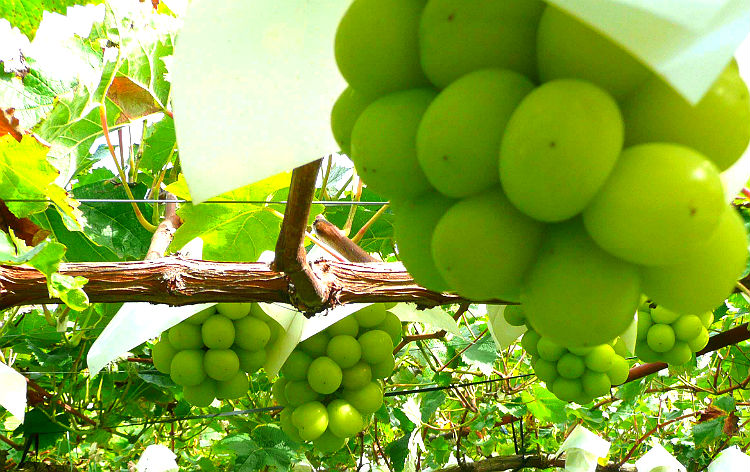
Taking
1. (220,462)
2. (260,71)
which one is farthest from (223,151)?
(220,462)

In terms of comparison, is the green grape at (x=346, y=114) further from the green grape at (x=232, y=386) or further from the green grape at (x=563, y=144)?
the green grape at (x=232, y=386)

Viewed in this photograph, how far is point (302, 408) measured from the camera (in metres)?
1.17

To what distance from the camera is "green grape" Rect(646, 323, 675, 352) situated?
1.36m

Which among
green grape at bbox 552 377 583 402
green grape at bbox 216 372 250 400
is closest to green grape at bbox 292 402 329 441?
green grape at bbox 216 372 250 400

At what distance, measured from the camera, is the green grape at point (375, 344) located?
1.15 m

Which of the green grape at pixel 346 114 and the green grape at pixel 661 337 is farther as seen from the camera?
the green grape at pixel 661 337

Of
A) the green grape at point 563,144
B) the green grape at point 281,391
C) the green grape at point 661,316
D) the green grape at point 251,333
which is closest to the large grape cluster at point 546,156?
the green grape at point 563,144

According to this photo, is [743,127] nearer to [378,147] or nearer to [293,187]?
[378,147]

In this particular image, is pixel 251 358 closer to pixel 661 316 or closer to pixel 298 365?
pixel 298 365

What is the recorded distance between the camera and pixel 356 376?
3.83ft

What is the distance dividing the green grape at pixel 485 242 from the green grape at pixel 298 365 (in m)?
0.87

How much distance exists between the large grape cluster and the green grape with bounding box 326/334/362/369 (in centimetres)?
79

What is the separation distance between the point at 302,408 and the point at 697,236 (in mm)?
984

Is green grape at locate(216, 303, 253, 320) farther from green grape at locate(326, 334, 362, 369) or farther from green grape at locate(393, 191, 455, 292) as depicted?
green grape at locate(393, 191, 455, 292)
